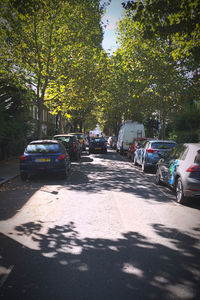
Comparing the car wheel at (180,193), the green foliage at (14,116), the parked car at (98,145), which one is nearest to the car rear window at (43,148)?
the car wheel at (180,193)

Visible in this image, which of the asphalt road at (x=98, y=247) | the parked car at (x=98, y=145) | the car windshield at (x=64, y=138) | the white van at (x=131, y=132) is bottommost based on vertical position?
the asphalt road at (x=98, y=247)

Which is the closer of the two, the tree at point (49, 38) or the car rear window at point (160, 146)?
the car rear window at point (160, 146)

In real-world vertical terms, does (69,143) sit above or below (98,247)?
above

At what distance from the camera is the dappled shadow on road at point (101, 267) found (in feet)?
9.95

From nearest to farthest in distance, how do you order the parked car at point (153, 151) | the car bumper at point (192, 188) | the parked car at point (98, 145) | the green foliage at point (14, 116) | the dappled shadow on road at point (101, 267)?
1. the dappled shadow on road at point (101, 267)
2. the car bumper at point (192, 188)
3. the parked car at point (153, 151)
4. the green foliage at point (14, 116)
5. the parked car at point (98, 145)

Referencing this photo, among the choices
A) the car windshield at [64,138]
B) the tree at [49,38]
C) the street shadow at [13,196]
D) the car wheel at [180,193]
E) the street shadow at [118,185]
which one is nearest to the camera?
the street shadow at [13,196]

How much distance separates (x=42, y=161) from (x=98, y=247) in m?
6.77

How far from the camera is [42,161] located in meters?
10.6

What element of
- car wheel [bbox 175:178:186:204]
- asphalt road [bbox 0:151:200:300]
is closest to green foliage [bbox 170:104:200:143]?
car wheel [bbox 175:178:186:204]

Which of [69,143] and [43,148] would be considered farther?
[69,143]

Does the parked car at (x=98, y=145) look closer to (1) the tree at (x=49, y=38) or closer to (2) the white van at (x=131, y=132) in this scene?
(2) the white van at (x=131, y=132)

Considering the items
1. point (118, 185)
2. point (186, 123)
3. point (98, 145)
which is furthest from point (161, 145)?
point (98, 145)

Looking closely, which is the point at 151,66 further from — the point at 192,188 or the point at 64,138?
the point at 192,188

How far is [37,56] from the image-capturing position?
1891 cm
